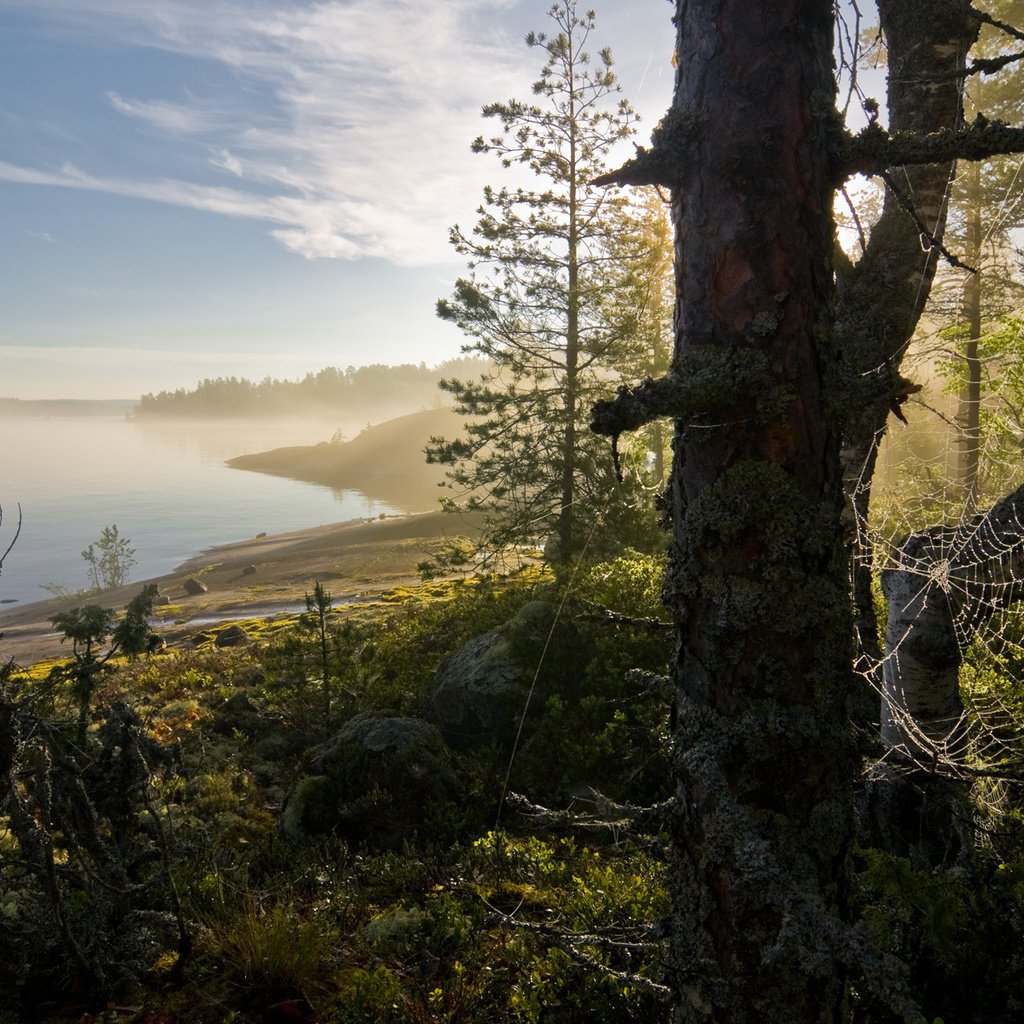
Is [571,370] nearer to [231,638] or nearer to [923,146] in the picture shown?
[923,146]

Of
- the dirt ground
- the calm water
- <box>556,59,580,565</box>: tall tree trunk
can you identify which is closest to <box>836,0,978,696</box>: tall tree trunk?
<box>556,59,580,565</box>: tall tree trunk

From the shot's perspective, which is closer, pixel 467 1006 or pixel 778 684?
pixel 778 684

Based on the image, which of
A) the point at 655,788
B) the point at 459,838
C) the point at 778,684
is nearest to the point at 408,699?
the point at 459,838

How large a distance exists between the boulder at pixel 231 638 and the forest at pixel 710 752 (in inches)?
560

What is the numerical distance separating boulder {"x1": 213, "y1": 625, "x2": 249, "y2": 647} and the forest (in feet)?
46.7

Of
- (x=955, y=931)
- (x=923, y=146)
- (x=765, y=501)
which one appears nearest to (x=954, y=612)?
(x=955, y=931)

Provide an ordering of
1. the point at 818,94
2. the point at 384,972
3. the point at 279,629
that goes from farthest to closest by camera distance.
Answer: the point at 279,629 → the point at 384,972 → the point at 818,94

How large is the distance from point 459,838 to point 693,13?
22.3ft

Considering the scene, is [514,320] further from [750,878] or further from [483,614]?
[750,878]

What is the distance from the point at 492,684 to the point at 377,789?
89.2 inches

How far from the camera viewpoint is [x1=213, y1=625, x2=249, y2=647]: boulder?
2350 cm

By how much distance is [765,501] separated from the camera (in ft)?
6.10

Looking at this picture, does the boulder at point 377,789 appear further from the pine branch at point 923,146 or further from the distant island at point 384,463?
the distant island at point 384,463

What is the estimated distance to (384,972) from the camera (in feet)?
11.5
